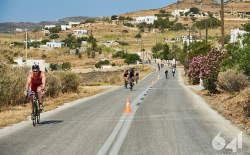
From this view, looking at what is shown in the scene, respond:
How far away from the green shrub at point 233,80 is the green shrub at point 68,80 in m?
11.3

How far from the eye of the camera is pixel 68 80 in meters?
23.3

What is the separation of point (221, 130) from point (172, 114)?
3289 millimetres

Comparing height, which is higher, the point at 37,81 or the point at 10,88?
the point at 37,81

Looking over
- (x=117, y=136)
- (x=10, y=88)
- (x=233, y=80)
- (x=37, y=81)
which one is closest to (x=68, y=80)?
(x=10, y=88)

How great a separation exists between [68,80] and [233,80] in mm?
12426

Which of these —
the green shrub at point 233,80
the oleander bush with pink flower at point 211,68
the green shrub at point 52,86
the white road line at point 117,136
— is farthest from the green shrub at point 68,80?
the white road line at point 117,136

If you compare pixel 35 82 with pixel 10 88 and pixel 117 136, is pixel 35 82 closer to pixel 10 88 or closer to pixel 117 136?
pixel 117 136

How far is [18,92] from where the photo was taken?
15484 millimetres

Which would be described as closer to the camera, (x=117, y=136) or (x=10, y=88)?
(x=117, y=136)

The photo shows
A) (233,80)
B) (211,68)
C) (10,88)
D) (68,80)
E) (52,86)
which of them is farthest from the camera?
(68,80)

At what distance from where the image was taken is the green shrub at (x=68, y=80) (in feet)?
74.6

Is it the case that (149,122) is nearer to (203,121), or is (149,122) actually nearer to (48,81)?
(203,121)

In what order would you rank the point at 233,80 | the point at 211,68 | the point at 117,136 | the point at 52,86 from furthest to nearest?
the point at 211,68 → the point at 52,86 → the point at 233,80 → the point at 117,136

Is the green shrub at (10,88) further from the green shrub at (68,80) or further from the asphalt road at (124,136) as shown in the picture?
the green shrub at (68,80)
